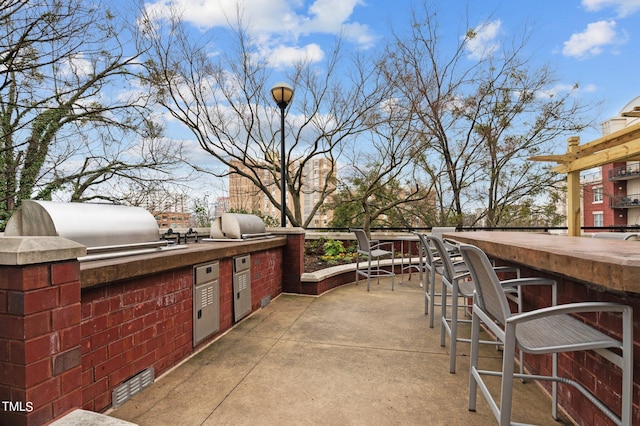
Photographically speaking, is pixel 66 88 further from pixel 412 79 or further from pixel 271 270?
pixel 412 79

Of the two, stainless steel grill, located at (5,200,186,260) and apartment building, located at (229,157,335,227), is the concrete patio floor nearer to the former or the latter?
stainless steel grill, located at (5,200,186,260)

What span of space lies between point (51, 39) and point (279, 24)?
455 cm

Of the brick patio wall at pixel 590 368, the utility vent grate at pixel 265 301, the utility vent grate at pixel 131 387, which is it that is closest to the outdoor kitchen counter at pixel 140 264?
the utility vent grate at pixel 131 387

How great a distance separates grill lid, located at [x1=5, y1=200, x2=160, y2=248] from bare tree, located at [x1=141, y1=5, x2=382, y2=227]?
640cm

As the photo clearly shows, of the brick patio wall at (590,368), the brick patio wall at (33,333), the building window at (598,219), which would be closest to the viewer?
the brick patio wall at (33,333)

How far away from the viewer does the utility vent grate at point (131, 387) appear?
6.27 feet

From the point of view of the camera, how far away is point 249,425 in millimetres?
1779

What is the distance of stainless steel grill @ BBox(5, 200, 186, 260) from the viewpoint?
70.3 inches

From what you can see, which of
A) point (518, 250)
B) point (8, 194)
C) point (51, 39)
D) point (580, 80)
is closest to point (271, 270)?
point (518, 250)

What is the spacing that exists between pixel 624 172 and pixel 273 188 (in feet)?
92.5

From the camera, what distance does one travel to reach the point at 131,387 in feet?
6.67

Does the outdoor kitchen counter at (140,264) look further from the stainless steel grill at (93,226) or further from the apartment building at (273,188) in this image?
the apartment building at (273,188)

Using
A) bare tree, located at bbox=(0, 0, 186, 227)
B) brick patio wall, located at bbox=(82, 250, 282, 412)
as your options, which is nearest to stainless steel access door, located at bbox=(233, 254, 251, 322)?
brick patio wall, located at bbox=(82, 250, 282, 412)

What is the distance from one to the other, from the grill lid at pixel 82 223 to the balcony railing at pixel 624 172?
3136 cm
